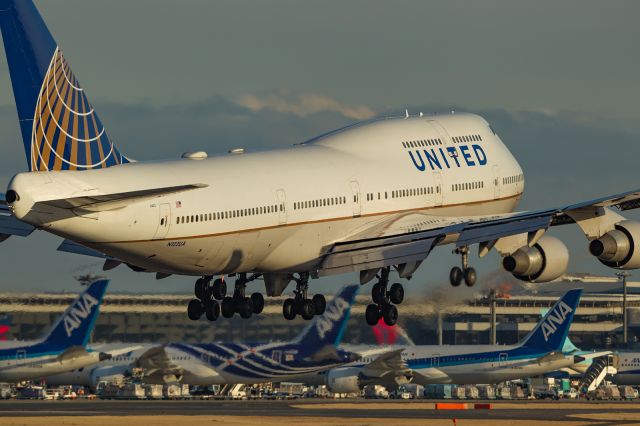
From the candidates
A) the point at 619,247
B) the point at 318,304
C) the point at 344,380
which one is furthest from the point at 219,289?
the point at 344,380

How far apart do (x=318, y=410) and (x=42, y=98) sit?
1657 inches

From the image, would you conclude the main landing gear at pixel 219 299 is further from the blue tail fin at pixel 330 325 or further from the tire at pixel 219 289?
the blue tail fin at pixel 330 325

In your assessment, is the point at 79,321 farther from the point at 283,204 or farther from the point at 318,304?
the point at 283,204

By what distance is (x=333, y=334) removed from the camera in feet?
317

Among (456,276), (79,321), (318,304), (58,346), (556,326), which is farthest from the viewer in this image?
(556,326)

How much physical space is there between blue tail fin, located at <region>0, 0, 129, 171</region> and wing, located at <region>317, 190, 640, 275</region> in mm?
11103

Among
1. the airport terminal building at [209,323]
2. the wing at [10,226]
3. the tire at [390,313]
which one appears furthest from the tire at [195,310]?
the airport terminal building at [209,323]

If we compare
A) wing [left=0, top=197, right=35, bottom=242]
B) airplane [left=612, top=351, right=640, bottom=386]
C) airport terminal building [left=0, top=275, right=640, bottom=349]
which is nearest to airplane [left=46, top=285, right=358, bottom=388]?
airport terminal building [left=0, top=275, right=640, bottom=349]

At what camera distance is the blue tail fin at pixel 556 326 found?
3939 inches

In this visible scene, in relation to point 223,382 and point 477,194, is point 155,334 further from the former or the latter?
point 477,194

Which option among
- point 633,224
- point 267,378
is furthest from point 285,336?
point 633,224

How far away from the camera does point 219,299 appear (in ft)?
180

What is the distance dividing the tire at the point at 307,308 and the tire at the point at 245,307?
2.00 metres

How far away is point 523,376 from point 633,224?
4825cm
